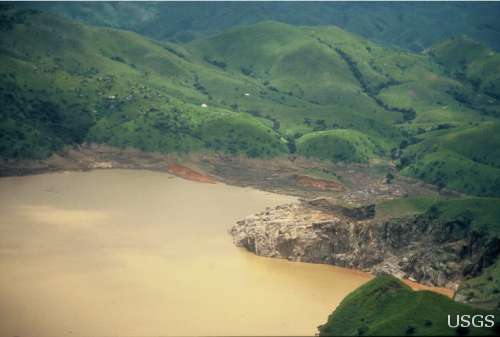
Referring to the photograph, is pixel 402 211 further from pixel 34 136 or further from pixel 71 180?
pixel 34 136

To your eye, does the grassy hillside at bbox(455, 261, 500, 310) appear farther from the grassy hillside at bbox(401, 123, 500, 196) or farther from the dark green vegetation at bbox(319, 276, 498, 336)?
the grassy hillside at bbox(401, 123, 500, 196)

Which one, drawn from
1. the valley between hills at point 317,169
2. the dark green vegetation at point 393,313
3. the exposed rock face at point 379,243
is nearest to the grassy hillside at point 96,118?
the valley between hills at point 317,169

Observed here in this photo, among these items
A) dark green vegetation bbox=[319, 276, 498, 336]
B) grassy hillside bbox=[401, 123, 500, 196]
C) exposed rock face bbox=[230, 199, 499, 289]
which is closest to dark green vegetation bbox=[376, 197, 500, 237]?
exposed rock face bbox=[230, 199, 499, 289]

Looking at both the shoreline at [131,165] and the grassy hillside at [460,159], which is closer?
the grassy hillside at [460,159]

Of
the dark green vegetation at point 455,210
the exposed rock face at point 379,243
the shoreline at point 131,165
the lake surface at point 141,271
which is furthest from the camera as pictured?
the shoreline at point 131,165

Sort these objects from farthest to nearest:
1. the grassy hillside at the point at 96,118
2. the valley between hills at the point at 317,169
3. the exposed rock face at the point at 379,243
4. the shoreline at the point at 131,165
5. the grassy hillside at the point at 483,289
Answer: the grassy hillside at the point at 96,118 → the shoreline at the point at 131,165 → the valley between hills at the point at 317,169 → the exposed rock face at the point at 379,243 → the grassy hillside at the point at 483,289

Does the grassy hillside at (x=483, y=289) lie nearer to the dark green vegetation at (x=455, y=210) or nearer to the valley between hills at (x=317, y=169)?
the valley between hills at (x=317, y=169)
